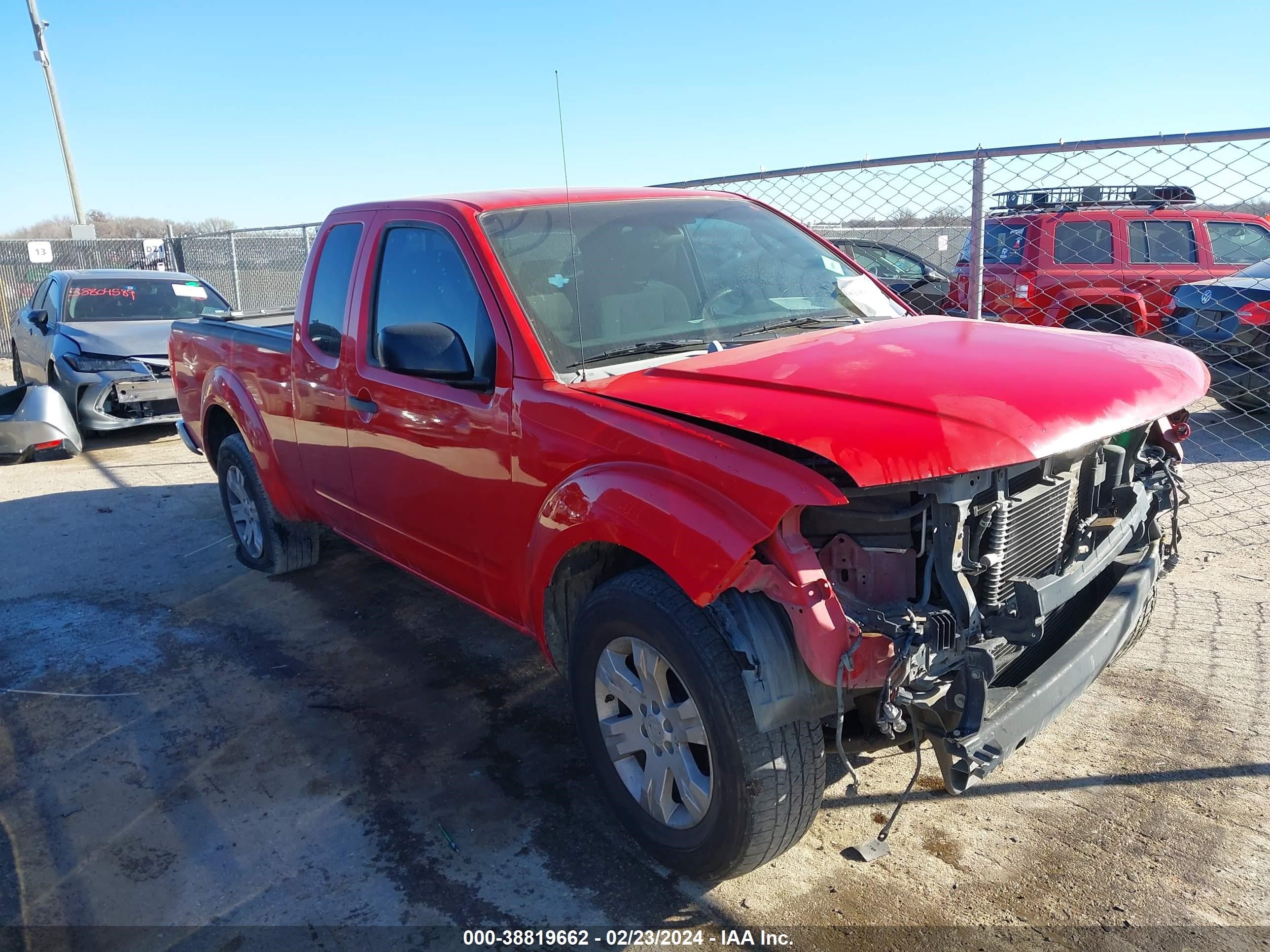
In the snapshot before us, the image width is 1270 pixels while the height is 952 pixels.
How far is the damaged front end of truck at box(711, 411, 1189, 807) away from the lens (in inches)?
90.1

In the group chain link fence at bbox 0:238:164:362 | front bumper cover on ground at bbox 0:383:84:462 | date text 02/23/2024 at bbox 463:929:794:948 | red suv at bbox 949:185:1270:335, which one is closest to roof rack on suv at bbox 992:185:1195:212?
red suv at bbox 949:185:1270:335

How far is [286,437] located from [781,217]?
8.96 ft

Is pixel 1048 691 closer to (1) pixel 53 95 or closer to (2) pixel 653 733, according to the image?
(2) pixel 653 733

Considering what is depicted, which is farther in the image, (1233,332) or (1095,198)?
(1095,198)

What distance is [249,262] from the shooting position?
14000mm

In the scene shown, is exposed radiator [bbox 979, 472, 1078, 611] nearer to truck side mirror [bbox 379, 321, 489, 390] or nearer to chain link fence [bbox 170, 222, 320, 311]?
truck side mirror [bbox 379, 321, 489, 390]

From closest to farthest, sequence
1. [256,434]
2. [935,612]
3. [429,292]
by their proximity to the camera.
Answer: [935,612]
[429,292]
[256,434]

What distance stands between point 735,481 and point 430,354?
137 centimetres

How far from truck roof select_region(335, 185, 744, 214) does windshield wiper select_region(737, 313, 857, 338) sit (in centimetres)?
84

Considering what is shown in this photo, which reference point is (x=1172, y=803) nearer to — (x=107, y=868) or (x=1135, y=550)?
(x=1135, y=550)

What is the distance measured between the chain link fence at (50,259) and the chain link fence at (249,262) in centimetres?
161

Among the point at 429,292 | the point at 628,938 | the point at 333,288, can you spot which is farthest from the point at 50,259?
the point at 628,938

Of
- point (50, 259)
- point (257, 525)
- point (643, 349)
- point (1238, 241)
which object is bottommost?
point (257, 525)

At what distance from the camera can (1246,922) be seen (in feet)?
8.28
